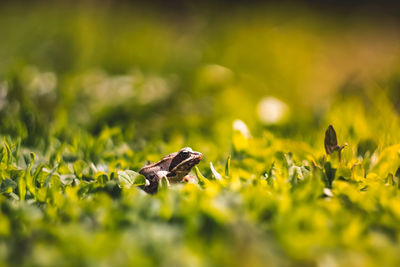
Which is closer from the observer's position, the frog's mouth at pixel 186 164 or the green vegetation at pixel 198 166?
the green vegetation at pixel 198 166

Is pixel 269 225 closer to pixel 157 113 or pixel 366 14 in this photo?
pixel 157 113

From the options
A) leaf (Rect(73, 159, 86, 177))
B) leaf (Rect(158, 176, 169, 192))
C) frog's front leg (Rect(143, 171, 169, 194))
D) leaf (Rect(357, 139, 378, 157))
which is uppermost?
leaf (Rect(357, 139, 378, 157))

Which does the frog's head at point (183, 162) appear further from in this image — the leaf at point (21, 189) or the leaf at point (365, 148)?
the leaf at point (365, 148)

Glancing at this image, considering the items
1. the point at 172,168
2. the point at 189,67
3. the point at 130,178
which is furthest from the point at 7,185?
the point at 189,67

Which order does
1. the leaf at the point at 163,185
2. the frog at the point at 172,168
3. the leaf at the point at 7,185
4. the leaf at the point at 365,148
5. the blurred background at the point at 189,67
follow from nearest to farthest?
1. the leaf at the point at 163,185
2. the leaf at the point at 7,185
3. the frog at the point at 172,168
4. the leaf at the point at 365,148
5. the blurred background at the point at 189,67

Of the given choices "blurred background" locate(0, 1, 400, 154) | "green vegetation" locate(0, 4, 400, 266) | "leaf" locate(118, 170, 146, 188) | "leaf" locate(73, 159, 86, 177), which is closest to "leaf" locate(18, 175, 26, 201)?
"green vegetation" locate(0, 4, 400, 266)

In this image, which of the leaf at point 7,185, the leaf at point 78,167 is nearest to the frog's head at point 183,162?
the leaf at point 78,167

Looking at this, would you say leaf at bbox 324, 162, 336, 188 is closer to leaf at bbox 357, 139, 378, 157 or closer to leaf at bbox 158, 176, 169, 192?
leaf at bbox 357, 139, 378, 157

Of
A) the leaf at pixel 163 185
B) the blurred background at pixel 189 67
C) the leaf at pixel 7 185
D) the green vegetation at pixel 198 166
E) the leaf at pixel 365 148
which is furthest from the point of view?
the blurred background at pixel 189 67
